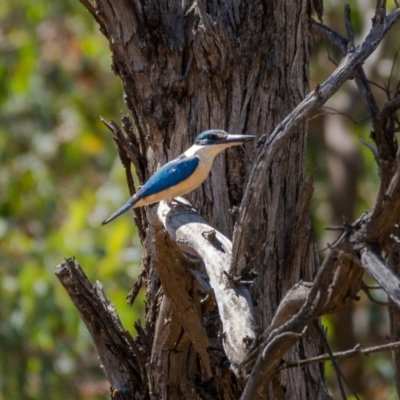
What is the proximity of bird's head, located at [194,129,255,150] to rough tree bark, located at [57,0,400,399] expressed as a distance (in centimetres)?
15

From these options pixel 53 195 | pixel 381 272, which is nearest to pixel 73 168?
pixel 53 195

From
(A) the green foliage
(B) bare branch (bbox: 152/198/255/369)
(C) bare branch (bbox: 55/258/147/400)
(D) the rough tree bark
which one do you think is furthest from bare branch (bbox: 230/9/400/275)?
(A) the green foliage

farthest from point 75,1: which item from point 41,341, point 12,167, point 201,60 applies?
point 201,60

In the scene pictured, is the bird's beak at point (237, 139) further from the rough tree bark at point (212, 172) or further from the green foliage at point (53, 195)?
the green foliage at point (53, 195)

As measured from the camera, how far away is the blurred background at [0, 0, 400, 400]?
9.40 meters

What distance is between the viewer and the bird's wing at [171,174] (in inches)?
159

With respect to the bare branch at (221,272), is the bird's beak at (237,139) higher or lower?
higher

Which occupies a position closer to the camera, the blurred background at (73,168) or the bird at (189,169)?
the bird at (189,169)

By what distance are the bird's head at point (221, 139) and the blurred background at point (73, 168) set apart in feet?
15.3

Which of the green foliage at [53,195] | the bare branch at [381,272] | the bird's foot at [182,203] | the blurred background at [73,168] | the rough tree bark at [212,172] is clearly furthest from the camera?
the blurred background at [73,168]

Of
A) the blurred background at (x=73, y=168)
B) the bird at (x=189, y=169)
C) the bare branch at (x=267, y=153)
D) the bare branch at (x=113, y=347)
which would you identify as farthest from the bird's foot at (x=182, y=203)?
the blurred background at (x=73, y=168)

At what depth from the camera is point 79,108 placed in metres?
13.0

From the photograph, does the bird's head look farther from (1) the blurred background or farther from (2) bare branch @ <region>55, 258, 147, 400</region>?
(1) the blurred background

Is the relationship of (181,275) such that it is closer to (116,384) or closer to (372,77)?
(116,384)
